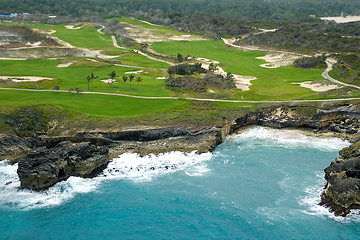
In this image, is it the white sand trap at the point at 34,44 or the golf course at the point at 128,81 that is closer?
the golf course at the point at 128,81

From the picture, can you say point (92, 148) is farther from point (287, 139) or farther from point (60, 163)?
point (287, 139)

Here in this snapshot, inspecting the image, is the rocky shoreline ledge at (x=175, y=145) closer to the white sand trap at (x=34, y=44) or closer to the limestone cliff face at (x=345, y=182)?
the limestone cliff face at (x=345, y=182)

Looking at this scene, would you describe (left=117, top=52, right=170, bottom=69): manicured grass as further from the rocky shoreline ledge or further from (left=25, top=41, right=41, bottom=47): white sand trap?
the rocky shoreline ledge

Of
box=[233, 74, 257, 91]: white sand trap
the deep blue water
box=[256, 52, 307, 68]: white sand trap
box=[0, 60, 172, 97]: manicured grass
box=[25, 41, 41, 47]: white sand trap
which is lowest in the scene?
the deep blue water

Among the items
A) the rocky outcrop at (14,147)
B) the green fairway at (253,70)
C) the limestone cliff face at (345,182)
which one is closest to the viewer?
the limestone cliff face at (345,182)

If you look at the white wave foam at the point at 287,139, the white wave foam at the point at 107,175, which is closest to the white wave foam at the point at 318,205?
the white wave foam at the point at 287,139

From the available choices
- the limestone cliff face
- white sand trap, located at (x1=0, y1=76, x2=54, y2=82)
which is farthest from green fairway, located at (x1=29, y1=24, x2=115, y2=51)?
the limestone cliff face

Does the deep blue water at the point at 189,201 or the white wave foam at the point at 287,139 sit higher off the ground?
the white wave foam at the point at 287,139
